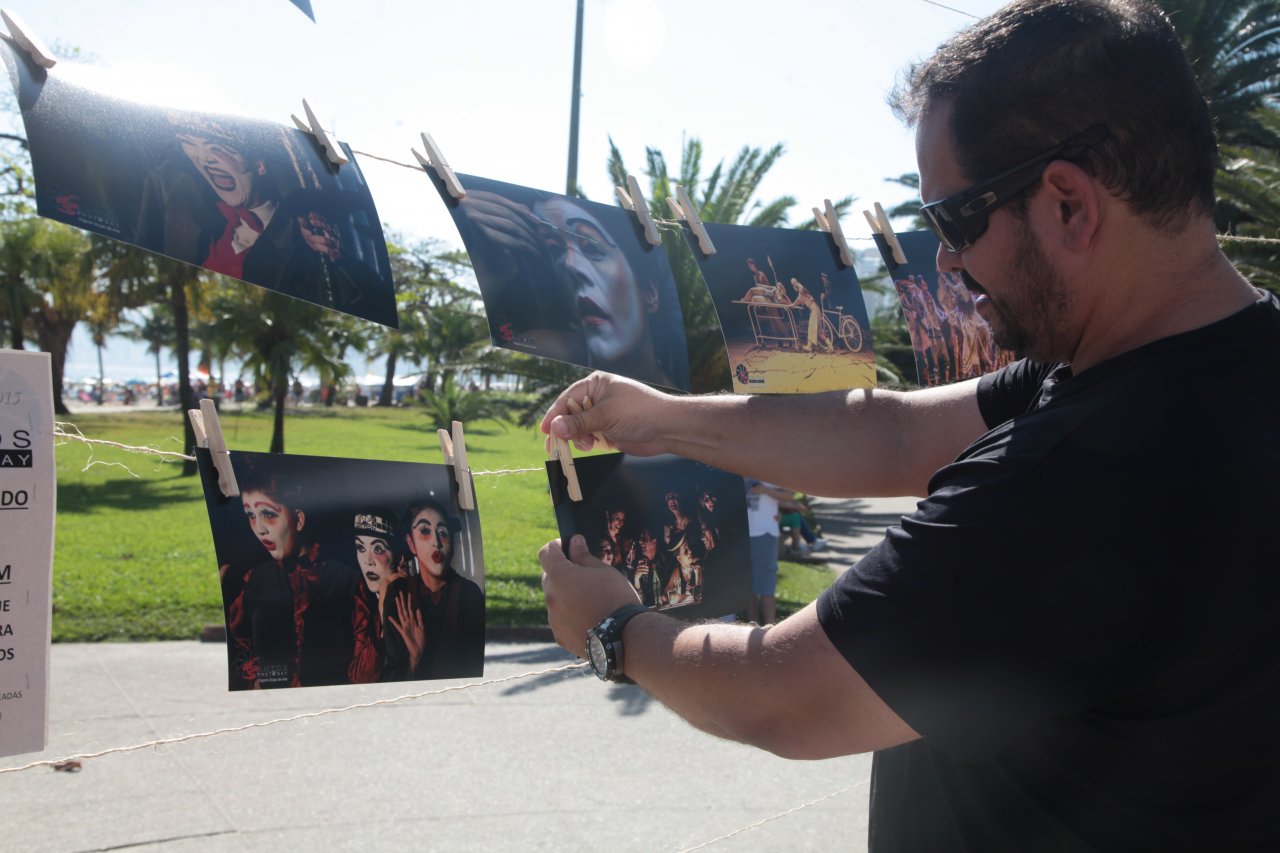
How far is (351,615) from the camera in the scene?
1858mm

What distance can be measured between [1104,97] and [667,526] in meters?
1.29

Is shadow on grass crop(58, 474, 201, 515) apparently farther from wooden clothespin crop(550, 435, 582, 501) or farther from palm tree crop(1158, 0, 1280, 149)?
palm tree crop(1158, 0, 1280, 149)

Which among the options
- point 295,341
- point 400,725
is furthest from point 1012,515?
point 295,341

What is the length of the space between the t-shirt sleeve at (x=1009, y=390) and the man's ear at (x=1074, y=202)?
507mm

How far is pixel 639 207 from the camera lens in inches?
92.4

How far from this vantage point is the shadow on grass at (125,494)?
14.0 metres

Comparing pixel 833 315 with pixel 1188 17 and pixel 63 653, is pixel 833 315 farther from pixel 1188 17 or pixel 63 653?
pixel 1188 17

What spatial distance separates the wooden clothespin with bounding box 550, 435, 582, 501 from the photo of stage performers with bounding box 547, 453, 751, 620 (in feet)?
0.04

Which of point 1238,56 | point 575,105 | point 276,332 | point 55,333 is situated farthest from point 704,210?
point 55,333

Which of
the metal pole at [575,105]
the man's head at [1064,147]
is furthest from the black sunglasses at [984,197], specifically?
the metal pole at [575,105]

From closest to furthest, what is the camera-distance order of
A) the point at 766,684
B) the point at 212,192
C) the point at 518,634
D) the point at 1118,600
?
the point at 1118,600, the point at 766,684, the point at 212,192, the point at 518,634

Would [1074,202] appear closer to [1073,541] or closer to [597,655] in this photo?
[1073,541]

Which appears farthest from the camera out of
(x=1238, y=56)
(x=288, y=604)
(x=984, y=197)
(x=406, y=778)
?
(x=1238, y=56)

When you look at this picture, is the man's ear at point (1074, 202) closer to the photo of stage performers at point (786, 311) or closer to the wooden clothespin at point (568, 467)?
the wooden clothespin at point (568, 467)
